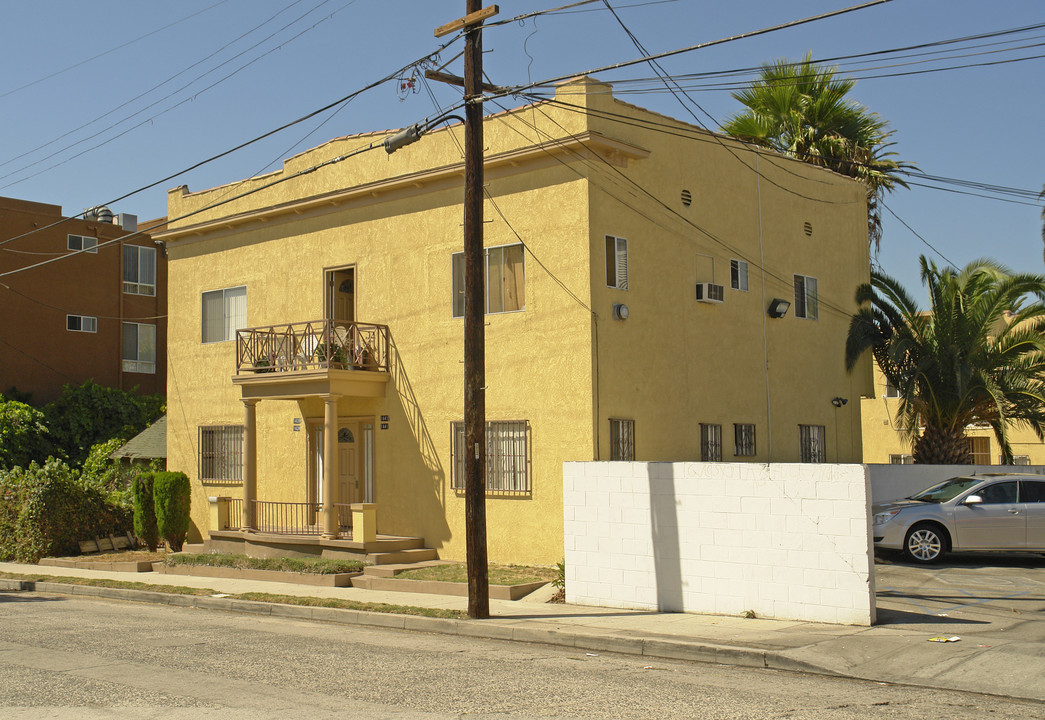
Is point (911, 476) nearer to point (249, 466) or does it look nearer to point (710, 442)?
point (710, 442)

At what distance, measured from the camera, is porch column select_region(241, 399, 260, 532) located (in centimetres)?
2106

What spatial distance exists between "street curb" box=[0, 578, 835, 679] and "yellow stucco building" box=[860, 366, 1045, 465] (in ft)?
75.1

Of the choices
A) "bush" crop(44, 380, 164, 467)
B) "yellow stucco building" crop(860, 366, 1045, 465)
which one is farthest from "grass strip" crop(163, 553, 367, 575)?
"yellow stucco building" crop(860, 366, 1045, 465)

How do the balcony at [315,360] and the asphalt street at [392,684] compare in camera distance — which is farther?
the balcony at [315,360]

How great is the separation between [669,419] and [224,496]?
34.0 ft

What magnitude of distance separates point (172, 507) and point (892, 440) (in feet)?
77.3

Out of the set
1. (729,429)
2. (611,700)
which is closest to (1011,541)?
(729,429)

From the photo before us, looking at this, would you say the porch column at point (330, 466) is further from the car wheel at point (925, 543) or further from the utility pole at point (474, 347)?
the car wheel at point (925, 543)

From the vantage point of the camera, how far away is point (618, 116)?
59.0 ft

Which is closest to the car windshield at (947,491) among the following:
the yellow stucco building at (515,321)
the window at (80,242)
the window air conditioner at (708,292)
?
the yellow stucco building at (515,321)

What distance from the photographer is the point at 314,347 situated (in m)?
21.2

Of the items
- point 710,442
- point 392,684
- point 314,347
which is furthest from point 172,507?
point 392,684

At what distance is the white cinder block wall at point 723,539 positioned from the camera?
39.0 ft

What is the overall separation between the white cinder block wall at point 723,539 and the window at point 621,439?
3.04 m
